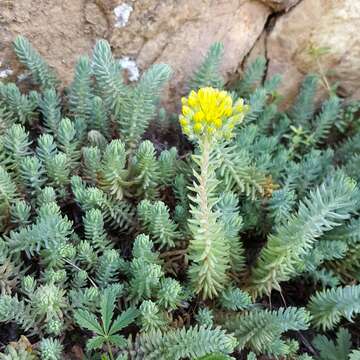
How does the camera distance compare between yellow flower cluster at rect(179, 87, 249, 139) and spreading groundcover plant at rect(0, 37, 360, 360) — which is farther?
spreading groundcover plant at rect(0, 37, 360, 360)

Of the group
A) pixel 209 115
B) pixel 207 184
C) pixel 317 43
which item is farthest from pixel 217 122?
pixel 317 43

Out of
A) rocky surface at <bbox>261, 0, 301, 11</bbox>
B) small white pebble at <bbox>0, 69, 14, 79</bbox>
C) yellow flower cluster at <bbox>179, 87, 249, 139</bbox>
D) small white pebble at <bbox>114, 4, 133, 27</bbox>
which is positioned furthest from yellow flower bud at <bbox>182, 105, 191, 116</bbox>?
rocky surface at <bbox>261, 0, 301, 11</bbox>

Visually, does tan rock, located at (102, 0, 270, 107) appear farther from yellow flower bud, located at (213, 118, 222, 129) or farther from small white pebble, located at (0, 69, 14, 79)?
yellow flower bud, located at (213, 118, 222, 129)

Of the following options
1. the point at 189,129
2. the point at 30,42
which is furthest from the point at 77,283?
the point at 30,42

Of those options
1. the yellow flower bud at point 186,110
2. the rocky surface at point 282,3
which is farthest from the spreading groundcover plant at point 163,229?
the rocky surface at point 282,3

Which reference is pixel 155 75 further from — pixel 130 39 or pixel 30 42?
pixel 30 42

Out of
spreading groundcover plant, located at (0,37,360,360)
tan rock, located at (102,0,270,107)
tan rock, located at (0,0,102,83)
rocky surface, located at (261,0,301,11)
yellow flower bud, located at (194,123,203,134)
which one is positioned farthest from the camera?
→ rocky surface, located at (261,0,301,11)

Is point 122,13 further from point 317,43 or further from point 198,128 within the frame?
point 198,128
